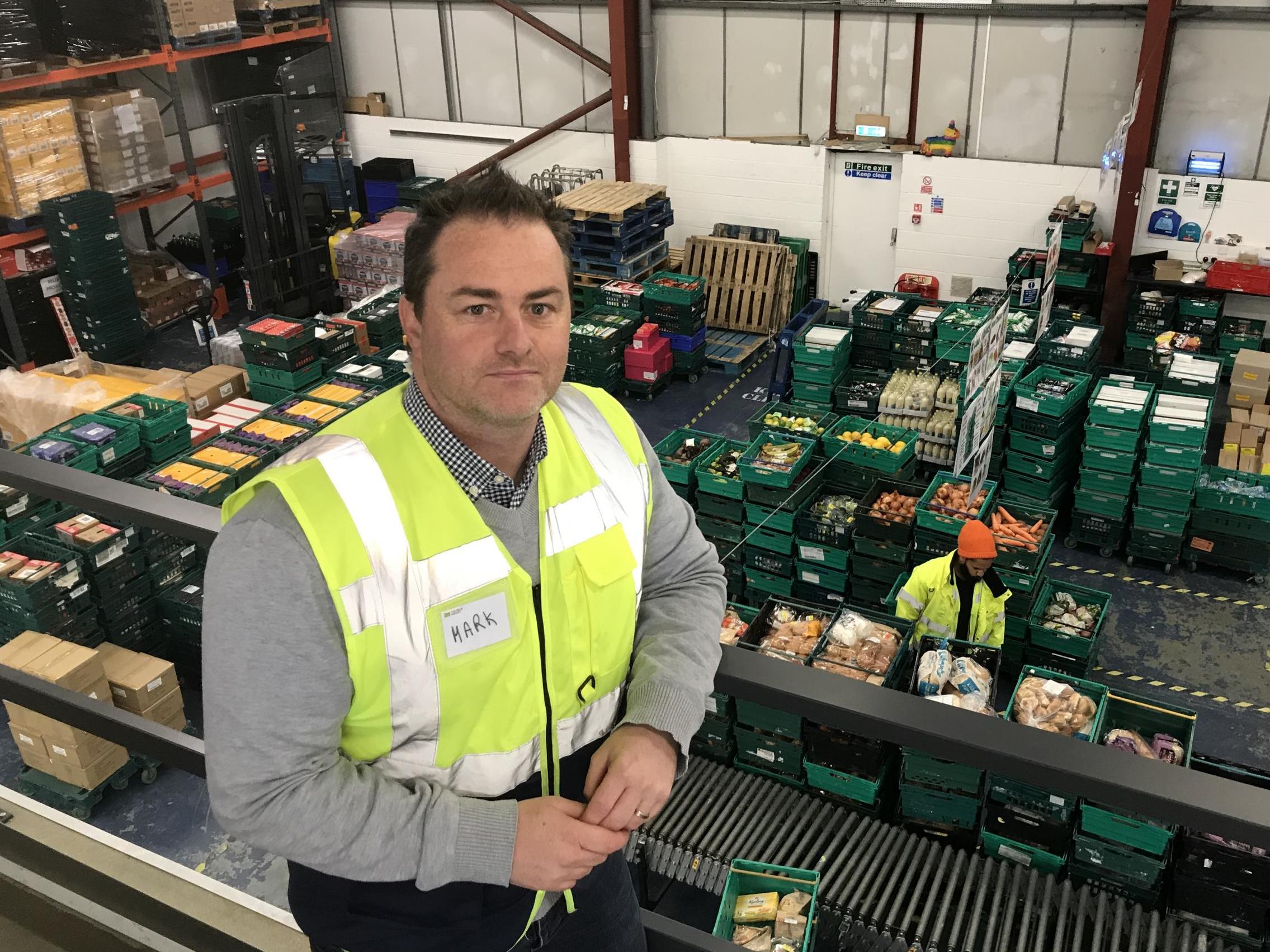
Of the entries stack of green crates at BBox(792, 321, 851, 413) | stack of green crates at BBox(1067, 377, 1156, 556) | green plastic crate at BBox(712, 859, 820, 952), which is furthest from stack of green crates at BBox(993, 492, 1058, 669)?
stack of green crates at BBox(792, 321, 851, 413)

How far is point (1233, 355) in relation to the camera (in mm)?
12375

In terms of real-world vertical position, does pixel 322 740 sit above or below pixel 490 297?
below

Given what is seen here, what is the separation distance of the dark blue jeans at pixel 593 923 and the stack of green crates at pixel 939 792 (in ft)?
14.0

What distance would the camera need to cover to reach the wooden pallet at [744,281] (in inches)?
578

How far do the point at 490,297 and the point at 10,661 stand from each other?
22.3 ft

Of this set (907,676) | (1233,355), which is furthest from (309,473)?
(1233,355)

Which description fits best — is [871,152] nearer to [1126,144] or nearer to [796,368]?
[1126,144]

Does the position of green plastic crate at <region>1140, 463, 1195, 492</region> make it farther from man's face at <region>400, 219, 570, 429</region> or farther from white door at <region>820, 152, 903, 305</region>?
man's face at <region>400, 219, 570, 429</region>

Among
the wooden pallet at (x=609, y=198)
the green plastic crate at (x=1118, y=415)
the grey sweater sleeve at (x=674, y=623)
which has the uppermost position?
the grey sweater sleeve at (x=674, y=623)

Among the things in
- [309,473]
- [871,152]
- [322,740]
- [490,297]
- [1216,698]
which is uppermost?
[490,297]

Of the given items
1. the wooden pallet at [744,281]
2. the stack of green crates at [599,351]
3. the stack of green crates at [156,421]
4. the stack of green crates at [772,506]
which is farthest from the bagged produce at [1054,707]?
the wooden pallet at [744,281]

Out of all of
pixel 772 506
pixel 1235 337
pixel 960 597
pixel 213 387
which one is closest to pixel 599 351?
pixel 213 387

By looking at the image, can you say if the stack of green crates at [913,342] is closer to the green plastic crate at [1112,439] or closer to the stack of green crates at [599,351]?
the green plastic crate at [1112,439]

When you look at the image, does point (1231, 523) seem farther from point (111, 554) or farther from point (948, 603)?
point (111, 554)
